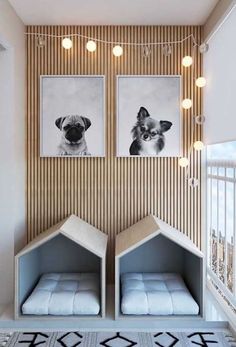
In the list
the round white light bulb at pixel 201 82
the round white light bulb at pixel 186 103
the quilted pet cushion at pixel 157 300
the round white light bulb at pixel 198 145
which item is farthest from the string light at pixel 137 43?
the quilted pet cushion at pixel 157 300

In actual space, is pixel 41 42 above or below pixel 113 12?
below

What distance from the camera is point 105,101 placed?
10.3 feet

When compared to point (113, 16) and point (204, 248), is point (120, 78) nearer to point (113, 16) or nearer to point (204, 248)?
point (113, 16)

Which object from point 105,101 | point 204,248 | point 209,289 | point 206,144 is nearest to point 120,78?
point 105,101

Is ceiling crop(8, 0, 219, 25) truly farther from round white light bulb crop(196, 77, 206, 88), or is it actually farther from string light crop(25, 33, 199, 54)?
round white light bulb crop(196, 77, 206, 88)

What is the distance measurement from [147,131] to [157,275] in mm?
1248

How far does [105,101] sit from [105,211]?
0.99 metres

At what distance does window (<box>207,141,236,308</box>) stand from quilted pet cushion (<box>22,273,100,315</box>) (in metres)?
1.00

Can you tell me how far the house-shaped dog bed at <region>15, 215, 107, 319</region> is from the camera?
8.20ft

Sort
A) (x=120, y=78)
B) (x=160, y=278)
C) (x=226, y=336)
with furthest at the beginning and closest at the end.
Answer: (x=120, y=78), (x=160, y=278), (x=226, y=336)

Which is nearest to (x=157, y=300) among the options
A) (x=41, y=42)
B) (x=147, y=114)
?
(x=147, y=114)

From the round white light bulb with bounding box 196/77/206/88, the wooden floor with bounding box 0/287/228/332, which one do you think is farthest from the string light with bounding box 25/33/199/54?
the wooden floor with bounding box 0/287/228/332

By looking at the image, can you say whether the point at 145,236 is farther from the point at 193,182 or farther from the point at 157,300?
the point at 193,182

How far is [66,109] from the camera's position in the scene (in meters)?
3.12
